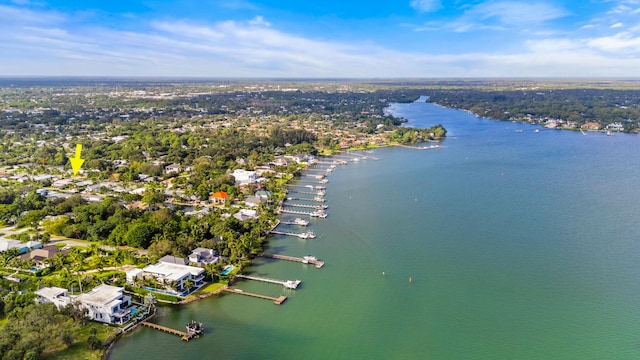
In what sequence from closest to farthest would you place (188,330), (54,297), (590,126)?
(188,330) < (54,297) < (590,126)

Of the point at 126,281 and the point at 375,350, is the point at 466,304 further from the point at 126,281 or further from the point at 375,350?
the point at 126,281

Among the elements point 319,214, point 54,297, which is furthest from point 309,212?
point 54,297

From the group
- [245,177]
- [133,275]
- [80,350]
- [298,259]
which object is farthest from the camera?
[245,177]

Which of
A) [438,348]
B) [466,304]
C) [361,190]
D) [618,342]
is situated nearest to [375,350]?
[438,348]

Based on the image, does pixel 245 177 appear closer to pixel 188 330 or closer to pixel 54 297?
pixel 54 297

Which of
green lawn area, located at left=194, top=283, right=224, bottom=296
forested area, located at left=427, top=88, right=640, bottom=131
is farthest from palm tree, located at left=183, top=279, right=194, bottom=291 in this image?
forested area, located at left=427, top=88, right=640, bottom=131

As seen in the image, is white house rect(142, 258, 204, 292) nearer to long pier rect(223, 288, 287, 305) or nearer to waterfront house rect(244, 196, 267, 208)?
long pier rect(223, 288, 287, 305)

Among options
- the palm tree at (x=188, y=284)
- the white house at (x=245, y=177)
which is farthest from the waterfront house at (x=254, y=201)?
the palm tree at (x=188, y=284)
